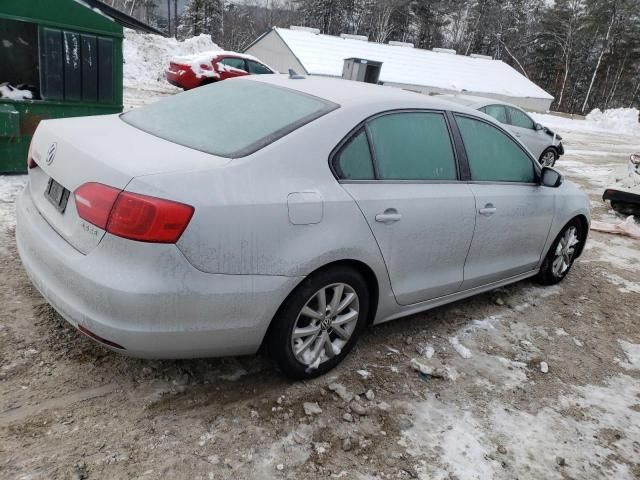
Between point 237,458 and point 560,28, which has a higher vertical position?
point 560,28

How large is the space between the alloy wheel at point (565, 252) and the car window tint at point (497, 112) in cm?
540

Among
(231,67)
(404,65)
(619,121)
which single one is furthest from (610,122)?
(231,67)

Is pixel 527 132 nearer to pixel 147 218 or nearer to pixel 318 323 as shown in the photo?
pixel 318 323

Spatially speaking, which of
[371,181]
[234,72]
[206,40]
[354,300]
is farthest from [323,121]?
[206,40]

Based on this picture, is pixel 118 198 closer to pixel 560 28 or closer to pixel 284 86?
pixel 284 86

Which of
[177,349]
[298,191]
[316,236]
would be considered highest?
[298,191]

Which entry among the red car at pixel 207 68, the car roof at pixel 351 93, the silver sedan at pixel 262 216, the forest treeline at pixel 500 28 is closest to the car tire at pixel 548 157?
the red car at pixel 207 68

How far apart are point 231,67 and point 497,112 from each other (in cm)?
887

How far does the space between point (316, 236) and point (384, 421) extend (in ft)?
3.44

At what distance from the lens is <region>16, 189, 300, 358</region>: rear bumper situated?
2.14m

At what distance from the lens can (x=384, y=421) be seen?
→ 270cm

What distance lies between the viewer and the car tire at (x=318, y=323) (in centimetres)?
258

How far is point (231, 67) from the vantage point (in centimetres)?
1593

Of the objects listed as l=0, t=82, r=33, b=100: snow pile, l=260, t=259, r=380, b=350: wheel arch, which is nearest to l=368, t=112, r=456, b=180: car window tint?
l=260, t=259, r=380, b=350: wheel arch
